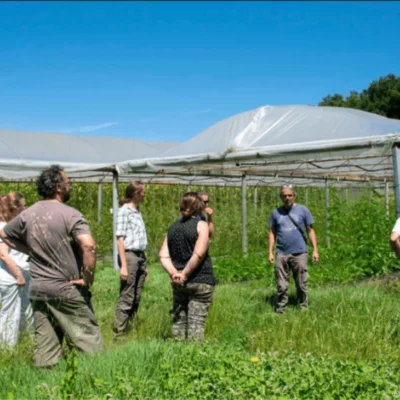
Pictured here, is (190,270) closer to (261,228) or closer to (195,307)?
(195,307)

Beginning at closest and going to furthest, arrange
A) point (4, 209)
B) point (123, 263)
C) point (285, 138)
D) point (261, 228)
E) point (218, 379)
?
point (218, 379) → point (4, 209) → point (123, 263) → point (285, 138) → point (261, 228)

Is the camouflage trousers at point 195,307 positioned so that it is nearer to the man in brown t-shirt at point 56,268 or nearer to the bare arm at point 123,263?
the bare arm at point 123,263

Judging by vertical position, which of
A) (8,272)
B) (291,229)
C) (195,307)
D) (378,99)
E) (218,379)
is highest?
(378,99)

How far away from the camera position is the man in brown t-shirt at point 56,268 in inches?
156

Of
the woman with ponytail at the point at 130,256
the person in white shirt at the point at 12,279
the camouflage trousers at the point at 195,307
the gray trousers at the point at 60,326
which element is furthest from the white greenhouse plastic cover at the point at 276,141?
the gray trousers at the point at 60,326

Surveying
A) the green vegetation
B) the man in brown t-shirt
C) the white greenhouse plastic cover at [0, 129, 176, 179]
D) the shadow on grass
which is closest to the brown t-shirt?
the man in brown t-shirt

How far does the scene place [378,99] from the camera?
3559 cm

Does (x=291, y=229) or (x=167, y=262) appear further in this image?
(x=291, y=229)

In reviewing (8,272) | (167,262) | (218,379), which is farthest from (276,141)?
(218,379)

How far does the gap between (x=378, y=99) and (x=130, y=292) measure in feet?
108

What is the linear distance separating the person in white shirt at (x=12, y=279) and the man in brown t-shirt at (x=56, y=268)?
0.92m

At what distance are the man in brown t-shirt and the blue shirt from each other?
318cm

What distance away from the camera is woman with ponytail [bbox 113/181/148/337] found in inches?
222

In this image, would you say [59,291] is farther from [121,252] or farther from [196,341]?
[121,252]
